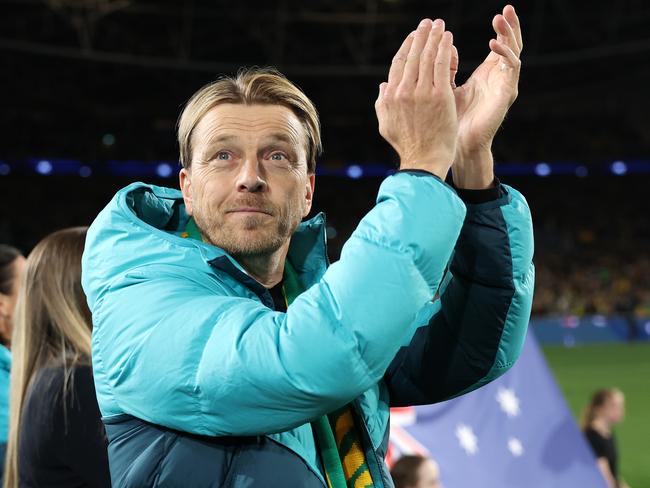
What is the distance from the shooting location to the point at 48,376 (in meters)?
2.31

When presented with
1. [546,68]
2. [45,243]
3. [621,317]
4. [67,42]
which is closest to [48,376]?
A: [45,243]

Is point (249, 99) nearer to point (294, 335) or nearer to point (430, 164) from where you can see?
point (430, 164)

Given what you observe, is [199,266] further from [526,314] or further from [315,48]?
[315,48]

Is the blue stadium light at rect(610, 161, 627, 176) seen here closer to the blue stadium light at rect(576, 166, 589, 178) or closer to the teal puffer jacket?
the blue stadium light at rect(576, 166, 589, 178)

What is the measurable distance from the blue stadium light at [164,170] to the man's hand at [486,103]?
26935 millimetres

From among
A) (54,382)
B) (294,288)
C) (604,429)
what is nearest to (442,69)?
(294,288)

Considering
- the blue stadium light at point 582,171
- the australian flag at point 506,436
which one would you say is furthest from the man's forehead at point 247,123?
the blue stadium light at point 582,171

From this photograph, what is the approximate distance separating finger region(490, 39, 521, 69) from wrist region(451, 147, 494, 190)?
182mm

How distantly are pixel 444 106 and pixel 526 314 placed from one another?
47 centimetres

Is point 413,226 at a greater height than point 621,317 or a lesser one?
greater

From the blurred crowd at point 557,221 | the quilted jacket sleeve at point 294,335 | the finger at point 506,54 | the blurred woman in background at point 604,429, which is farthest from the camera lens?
the blurred crowd at point 557,221

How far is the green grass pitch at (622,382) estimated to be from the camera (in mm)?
9047

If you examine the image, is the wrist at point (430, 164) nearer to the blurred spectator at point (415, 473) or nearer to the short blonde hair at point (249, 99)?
the short blonde hair at point (249, 99)

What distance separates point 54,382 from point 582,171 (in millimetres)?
31707
